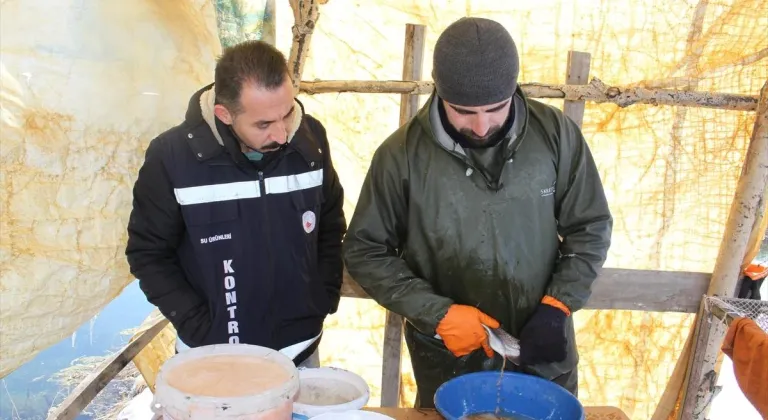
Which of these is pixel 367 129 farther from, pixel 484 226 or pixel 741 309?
pixel 741 309

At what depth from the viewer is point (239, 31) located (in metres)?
3.40

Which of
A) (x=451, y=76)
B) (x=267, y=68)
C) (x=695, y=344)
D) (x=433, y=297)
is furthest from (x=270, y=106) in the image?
(x=695, y=344)

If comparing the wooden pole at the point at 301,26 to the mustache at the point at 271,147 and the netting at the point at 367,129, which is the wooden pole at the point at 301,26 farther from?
the mustache at the point at 271,147

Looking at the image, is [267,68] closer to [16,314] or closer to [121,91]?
[121,91]

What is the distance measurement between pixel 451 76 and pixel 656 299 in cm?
169

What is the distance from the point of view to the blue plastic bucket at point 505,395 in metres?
1.67

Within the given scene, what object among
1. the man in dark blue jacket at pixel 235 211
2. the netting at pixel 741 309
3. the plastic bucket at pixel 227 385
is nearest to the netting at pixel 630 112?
the netting at pixel 741 309

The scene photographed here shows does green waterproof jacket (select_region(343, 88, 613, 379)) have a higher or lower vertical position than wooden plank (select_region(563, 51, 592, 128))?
lower

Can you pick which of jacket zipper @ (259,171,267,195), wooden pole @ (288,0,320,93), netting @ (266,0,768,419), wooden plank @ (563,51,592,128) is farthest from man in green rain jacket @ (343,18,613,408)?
netting @ (266,0,768,419)

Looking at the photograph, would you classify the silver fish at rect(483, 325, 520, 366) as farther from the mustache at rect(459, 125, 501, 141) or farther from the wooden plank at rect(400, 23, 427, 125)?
the wooden plank at rect(400, 23, 427, 125)

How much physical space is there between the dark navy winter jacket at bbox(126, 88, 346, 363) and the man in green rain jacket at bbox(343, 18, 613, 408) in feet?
0.69

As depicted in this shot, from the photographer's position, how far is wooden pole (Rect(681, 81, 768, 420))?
289cm

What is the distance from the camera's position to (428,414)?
183 cm

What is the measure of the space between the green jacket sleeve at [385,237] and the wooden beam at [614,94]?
3.00 ft
